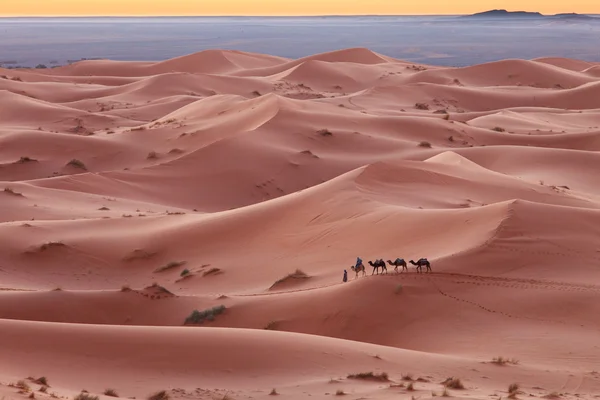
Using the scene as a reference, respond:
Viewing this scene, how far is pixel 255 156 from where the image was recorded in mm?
28516

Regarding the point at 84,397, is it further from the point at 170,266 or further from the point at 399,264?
the point at 170,266

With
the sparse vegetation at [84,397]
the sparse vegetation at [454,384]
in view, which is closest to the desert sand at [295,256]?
the sparse vegetation at [454,384]

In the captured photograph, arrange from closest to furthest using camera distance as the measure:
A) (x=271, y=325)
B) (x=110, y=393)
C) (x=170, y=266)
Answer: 1. (x=110, y=393)
2. (x=271, y=325)
3. (x=170, y=266)

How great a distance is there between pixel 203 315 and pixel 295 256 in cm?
382

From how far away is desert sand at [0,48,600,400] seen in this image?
9922 mm

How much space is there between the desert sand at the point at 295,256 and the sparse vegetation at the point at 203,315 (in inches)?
1.2

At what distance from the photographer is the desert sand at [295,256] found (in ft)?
32.6

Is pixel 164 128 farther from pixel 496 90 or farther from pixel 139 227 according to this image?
pixel 496 90

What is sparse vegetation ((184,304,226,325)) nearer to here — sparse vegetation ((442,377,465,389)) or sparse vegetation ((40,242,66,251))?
sparse vegetation ((442,377,465,389))

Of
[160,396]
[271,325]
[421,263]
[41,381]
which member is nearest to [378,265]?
[421,263]

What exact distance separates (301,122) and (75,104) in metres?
19.3

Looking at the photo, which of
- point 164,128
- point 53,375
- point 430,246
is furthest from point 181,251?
point 164,128

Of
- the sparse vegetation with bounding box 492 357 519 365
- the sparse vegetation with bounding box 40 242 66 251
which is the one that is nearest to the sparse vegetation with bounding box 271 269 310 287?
the sparse vegetation with bounding box 492 357 519 365

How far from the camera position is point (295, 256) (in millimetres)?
17047
